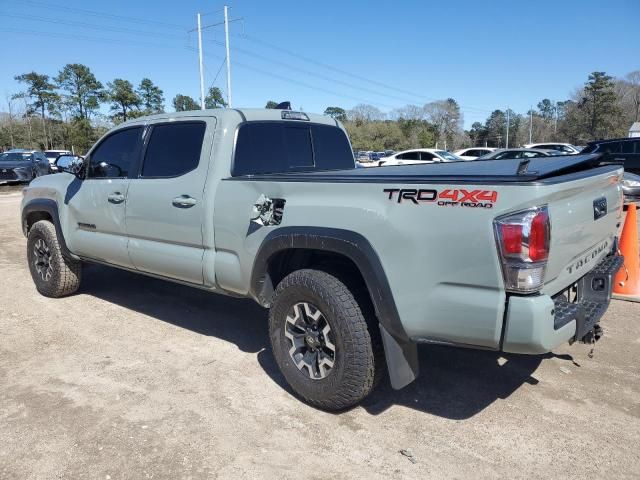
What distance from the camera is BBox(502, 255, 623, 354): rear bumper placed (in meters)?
2.42

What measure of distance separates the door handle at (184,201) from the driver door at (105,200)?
2.59 ft

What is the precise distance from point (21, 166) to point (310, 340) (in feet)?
71.2

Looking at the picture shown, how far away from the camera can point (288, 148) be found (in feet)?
14.5

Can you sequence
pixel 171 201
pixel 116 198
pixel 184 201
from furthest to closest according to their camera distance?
pixel 116 198 → pixel 171 201 → pixel 184 201

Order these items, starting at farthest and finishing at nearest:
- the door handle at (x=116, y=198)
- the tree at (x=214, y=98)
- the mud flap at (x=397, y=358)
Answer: the tree at (x=214, y=98) < the door handle at (x=116, y=198) < the mud flap at (x=397, y=358)

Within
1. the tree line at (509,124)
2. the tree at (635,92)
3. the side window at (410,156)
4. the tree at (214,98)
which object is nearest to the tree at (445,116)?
the tree line at (509,124)

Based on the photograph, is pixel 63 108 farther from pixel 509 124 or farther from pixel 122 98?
pixel 509 124

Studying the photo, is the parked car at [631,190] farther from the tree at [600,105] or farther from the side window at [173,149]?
the tree at [600,105]

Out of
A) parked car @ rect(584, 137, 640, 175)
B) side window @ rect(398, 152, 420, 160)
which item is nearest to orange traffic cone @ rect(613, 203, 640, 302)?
parked car @ rect(584, 137, 640, 175)

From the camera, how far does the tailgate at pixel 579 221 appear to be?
249 cm

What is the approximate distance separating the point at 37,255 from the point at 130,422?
3536mm

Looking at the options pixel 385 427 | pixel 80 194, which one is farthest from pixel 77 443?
pixel 80 194

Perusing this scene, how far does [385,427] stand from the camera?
3.09 metres

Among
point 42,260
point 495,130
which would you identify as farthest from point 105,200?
point 495,130
